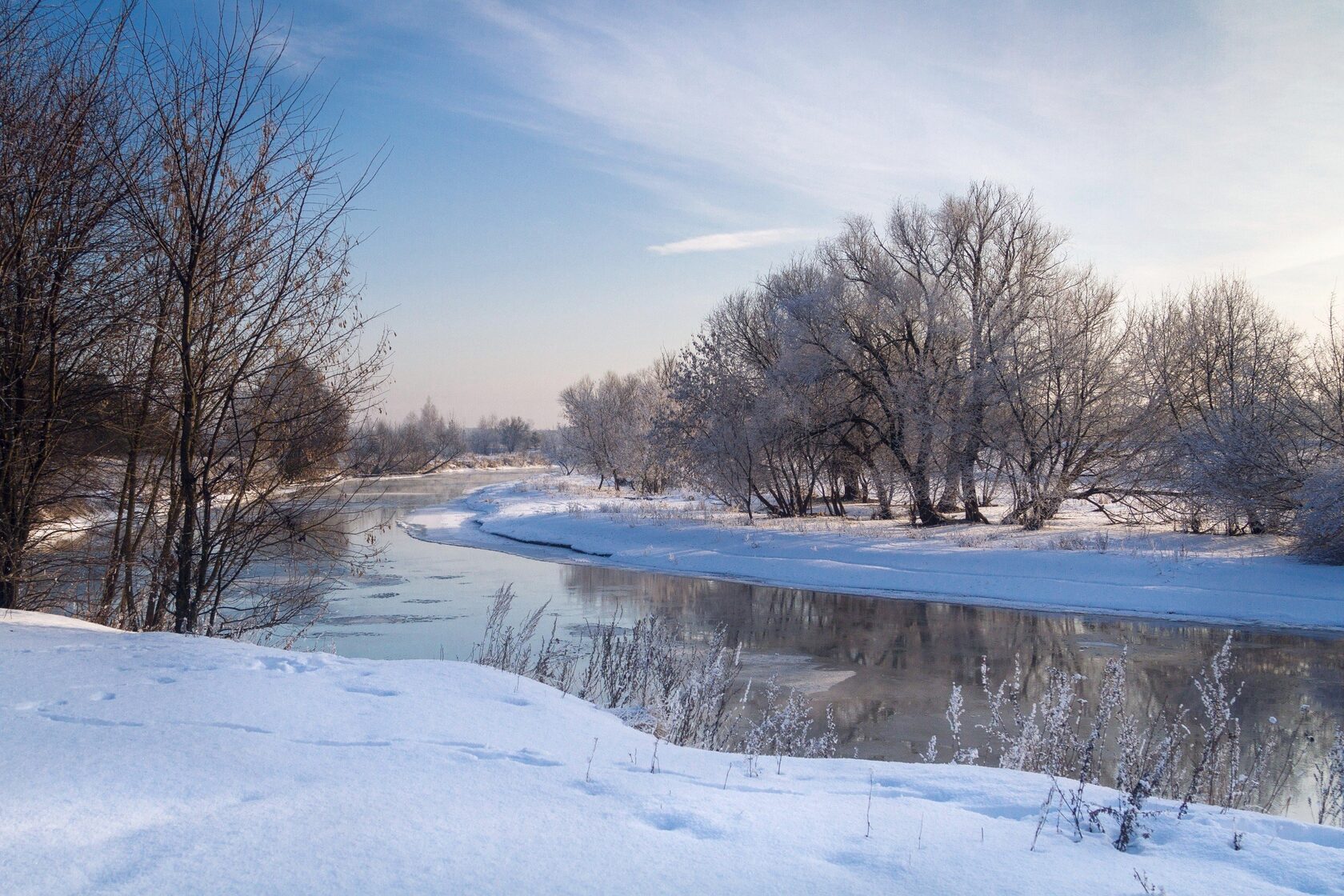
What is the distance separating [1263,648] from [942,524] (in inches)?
534

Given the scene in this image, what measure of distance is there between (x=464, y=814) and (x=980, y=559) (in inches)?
788

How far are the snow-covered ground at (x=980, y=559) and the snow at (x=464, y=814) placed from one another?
48.4 ft

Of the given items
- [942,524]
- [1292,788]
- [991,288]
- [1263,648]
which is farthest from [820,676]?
[991,288]

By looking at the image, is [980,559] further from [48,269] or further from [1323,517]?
[48,269]

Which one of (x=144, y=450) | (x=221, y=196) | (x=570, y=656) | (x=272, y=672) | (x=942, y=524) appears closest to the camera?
(x=272, y=672)

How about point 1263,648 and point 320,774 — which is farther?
point 1263,648

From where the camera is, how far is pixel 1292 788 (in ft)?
25.0

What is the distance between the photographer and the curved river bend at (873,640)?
1056 centimetres

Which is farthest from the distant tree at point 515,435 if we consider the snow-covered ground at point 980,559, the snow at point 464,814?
the snow at point 464,814

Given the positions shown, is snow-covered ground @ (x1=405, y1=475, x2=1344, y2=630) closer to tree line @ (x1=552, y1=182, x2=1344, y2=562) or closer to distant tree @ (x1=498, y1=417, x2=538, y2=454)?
tree line @ (x1=552, y1=182, x2=1344, y2=562)

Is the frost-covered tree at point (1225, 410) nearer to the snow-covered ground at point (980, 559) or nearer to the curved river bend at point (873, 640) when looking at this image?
the snow-covered ground at point (980, 559)

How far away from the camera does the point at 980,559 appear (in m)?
21.7

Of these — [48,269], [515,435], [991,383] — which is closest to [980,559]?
[991,383]

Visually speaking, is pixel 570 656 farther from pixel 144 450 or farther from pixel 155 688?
pixel 155 688
